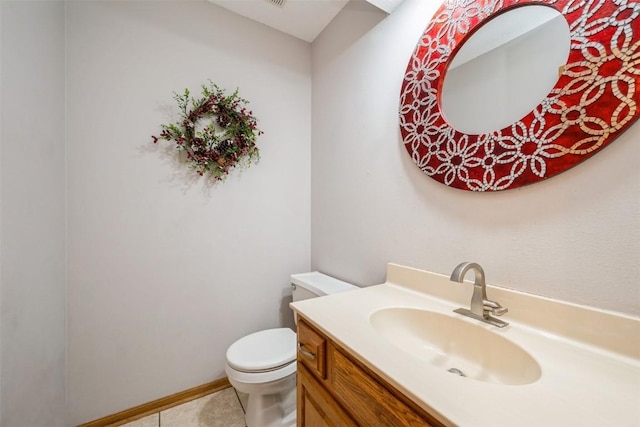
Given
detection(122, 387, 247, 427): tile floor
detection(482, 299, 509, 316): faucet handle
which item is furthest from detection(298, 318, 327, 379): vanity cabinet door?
detection(122, 387, 247, 427): tile floor

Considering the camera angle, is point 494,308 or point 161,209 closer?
point 494,308

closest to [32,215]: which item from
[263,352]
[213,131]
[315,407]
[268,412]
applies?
[213,131]

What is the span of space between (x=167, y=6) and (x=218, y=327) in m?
1.97

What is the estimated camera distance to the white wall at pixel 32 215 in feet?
2.56

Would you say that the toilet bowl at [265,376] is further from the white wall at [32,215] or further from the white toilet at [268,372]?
the white wall at [32,215]

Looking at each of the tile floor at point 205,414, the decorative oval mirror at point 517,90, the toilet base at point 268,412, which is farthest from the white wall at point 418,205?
the tile floor at point 205,414

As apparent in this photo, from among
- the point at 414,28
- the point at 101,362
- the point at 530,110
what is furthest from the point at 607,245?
the point at 101,362

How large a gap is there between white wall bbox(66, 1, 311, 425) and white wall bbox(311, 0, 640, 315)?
0.36 metres

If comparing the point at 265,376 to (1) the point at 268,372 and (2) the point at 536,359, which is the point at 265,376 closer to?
(1) the point at 268,372

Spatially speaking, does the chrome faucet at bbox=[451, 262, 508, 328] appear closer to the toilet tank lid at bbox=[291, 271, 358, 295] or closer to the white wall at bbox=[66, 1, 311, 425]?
the toilet tank lid at bbox=[291, 271, 358, 295]

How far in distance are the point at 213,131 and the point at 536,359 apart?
172 centimetres

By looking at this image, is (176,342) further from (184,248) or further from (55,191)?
(55,191)

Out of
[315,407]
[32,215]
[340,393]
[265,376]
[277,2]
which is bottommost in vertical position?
[265,376]

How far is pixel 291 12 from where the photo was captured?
1.57 metres
